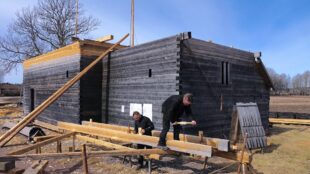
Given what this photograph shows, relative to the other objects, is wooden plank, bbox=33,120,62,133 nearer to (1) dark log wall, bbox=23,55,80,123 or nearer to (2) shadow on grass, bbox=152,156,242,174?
(1) dark log wall, bbox=23,55,80,123

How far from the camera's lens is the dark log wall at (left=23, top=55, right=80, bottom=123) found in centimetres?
1683

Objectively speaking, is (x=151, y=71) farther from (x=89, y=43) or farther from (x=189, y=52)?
Answer: (x=89, y=43)

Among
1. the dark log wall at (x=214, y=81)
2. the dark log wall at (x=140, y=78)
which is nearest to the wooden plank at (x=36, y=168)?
the dark log wall at (x=140, y=78)

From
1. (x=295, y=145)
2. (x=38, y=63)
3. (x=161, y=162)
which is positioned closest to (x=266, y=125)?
(x=295, y=145)

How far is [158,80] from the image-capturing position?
12859 millimetres

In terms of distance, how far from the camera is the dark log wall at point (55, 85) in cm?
1683

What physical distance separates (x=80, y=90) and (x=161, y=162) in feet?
25.1

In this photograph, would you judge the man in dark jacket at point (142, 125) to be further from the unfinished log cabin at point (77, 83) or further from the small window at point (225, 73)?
the unfinished log cabin at point (77, 83)

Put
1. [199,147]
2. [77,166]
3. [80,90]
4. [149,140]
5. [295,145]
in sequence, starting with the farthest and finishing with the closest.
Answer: [80,90]
[295,145]
[77,166]
[149,140]
[199,147]

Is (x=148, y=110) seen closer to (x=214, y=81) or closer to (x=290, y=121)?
(x=214, y=81)

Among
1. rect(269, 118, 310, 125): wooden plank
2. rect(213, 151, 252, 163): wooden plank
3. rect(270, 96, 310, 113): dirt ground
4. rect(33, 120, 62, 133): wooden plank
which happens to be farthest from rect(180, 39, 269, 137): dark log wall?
rect(270, 96, 310, 113): dirt ground

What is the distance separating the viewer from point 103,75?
16.9 m

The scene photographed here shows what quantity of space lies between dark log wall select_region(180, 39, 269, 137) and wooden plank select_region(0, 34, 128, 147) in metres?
5.58

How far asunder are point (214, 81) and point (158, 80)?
9.13ft
